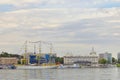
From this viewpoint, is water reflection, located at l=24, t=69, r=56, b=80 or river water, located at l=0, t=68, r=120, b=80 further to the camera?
water reflection, located at l=24, t=69, r=56, b=80

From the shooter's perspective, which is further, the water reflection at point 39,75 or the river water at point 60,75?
the water reflection at point 39,75

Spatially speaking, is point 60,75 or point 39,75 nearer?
point 60,75
